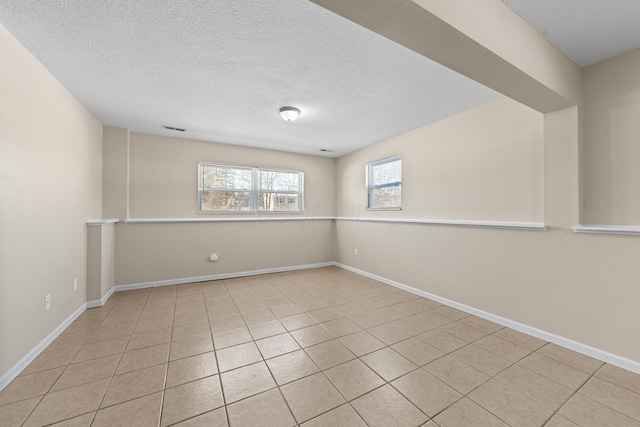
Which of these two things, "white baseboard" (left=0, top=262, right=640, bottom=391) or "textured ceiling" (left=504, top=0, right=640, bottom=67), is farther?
"white baseboard" (left=0, top=262, right=640, bottom=391)

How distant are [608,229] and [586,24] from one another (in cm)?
148

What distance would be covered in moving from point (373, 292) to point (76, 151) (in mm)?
3979

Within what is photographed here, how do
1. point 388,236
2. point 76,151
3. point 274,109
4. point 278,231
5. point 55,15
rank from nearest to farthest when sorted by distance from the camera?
point 55,15 → point 76,151 → point 274,109 → point 388,236 → point 278,231

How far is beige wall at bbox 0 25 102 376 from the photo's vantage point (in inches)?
67.1

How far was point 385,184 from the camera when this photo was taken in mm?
4301

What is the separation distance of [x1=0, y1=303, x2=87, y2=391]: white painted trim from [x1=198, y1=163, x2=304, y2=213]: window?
7.05 feet

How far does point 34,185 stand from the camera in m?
1.98

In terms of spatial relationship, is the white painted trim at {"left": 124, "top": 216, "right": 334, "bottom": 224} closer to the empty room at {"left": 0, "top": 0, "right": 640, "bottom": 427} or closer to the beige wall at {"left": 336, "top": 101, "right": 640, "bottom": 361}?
the empty room at {"left": 0, "top": 0, "right": 640, "bottom": 427}

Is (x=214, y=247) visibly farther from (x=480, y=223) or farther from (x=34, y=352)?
(x=480, y=223)

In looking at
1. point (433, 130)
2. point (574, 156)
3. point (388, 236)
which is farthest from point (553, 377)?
point (433, 130)

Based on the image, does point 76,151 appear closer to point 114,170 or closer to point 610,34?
point 114,170

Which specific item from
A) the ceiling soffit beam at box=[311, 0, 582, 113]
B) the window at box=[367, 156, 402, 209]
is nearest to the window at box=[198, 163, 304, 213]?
the window at box=[367, 156, 402, 209]

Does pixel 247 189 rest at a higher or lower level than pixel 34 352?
higher

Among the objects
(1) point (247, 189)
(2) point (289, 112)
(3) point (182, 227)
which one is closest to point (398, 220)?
(2) point (289, 112)
